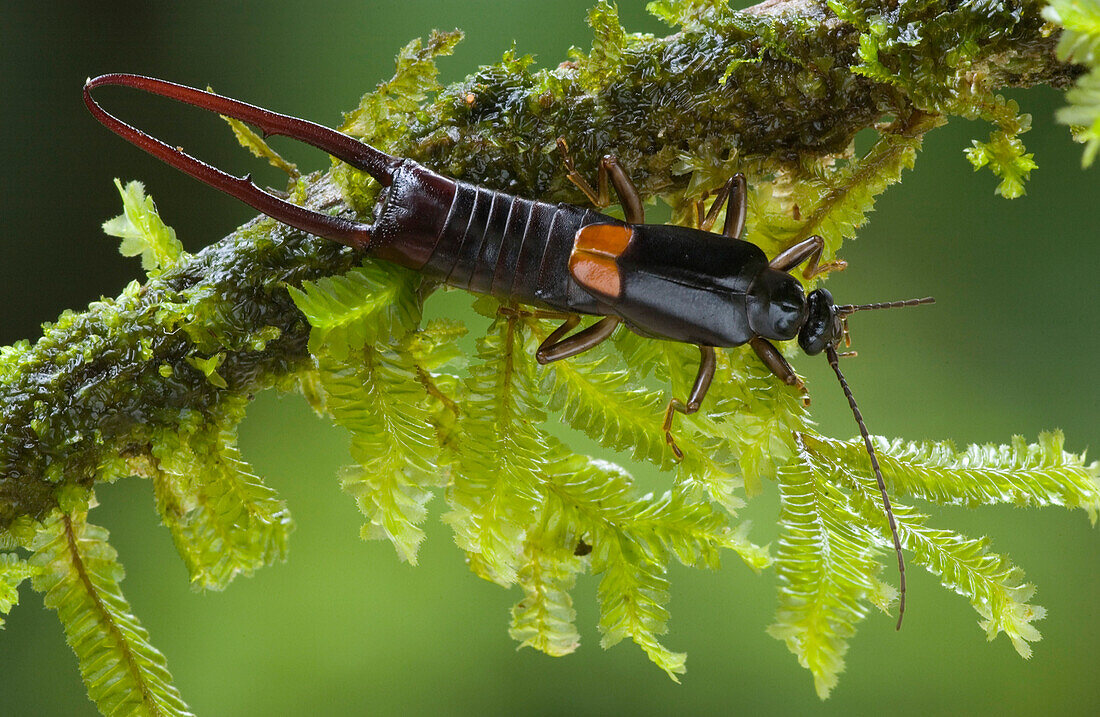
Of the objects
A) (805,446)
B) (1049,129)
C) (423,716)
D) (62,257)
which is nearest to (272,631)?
(423,716)

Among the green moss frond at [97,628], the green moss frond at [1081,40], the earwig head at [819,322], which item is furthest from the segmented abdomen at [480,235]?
the green moss frond at [97,628]

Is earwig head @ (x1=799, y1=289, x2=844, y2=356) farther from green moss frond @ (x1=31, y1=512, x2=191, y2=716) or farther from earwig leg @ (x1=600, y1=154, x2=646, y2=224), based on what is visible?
green moss frond @ (x1=31, y1=512, x2=191, y2=716)

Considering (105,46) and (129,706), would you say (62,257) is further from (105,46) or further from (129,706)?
(129,706)

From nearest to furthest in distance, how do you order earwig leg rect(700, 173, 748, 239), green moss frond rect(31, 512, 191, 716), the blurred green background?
earwig leg rect(700, 173, 748, 239) → green moss frond rect(31, 512, 191, 716) → the blurred green background

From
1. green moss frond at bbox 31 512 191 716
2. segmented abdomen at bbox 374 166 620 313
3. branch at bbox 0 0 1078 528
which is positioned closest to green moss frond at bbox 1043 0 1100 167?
branch at bbox 0 0 1078 528

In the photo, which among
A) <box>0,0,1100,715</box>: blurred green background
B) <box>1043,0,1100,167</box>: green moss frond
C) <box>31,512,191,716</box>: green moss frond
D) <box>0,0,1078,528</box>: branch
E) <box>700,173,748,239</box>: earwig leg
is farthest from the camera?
<box>0,0,1100,715</box>: blurred green background

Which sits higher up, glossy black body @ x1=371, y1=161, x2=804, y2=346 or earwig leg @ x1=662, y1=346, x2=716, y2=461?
glossy black body @ x1=371, y1=161, x2=804, y2=346

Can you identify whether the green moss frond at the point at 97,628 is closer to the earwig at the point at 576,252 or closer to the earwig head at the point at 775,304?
the earwig at the point at 576,252

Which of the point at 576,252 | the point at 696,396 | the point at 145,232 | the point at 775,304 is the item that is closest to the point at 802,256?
the point at 775,304
